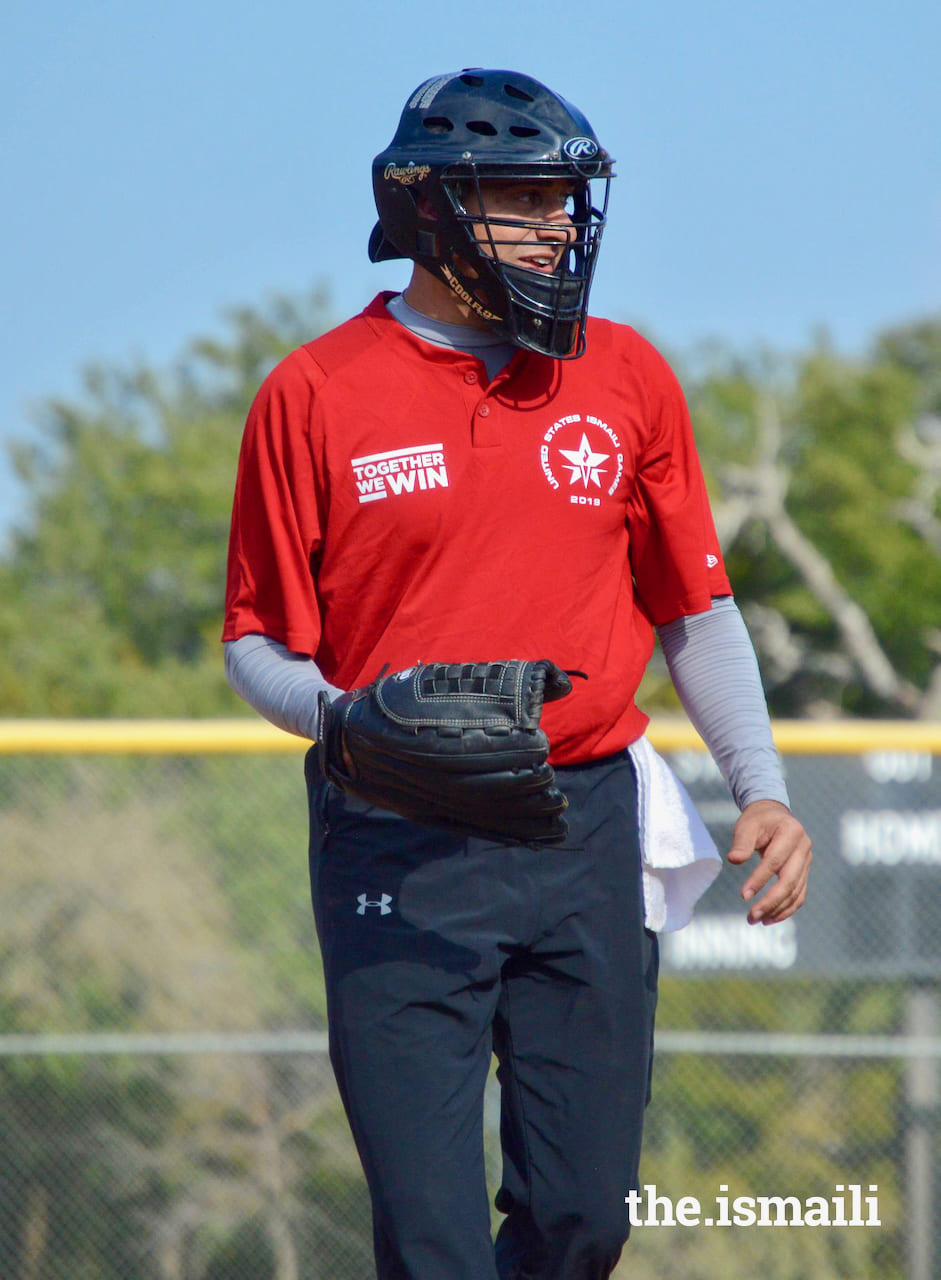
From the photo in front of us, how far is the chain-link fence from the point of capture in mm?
4988

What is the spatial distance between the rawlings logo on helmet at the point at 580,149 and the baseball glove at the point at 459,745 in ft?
2.89

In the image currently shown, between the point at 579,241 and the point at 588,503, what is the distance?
0.44 m

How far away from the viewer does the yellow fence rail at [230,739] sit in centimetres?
509

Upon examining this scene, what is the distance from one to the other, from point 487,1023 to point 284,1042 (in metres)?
2.94

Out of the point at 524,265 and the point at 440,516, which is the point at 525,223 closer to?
the point at 524,265

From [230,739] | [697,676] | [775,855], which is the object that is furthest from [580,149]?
[230,739]

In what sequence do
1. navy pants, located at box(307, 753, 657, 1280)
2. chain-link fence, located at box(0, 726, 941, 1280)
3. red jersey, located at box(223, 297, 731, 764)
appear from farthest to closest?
1. chain-link fence, located at box(0, 726, 941, 1280)
2. red jersey, located at box(223, 297, 731, 764)
3. navy pants, located at box(307, 753, 657, 1280)

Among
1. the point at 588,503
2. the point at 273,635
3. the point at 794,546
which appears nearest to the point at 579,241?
the point at 588,503

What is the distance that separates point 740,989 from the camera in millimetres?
5375

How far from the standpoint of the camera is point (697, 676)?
8.55 ft
